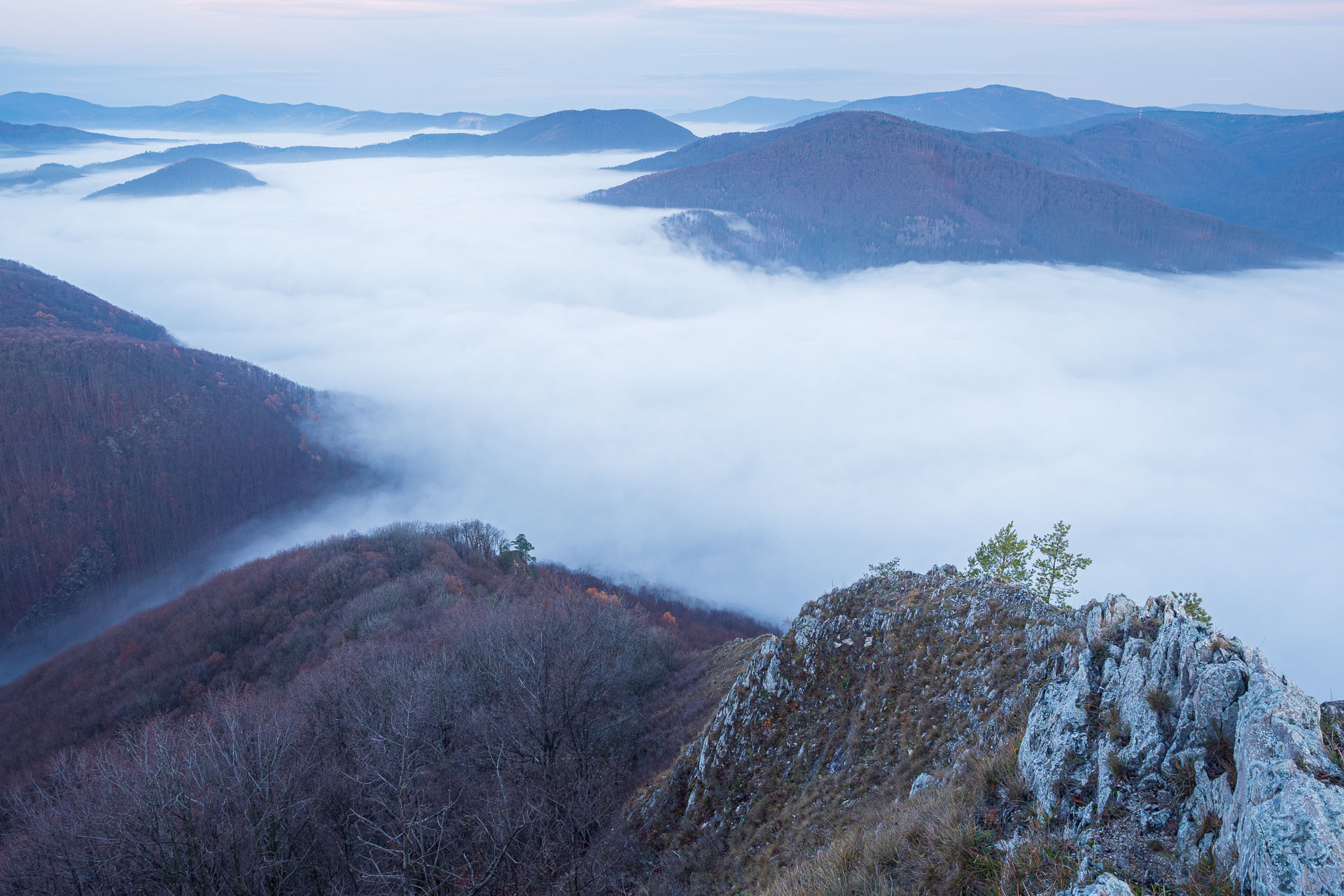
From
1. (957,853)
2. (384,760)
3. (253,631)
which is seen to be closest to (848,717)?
(957,853)

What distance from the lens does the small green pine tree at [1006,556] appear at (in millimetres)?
27875

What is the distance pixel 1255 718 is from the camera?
297 inches

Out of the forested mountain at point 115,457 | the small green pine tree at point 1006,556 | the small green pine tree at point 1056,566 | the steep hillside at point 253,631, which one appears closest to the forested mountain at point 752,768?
the steep hillside at point 253,631

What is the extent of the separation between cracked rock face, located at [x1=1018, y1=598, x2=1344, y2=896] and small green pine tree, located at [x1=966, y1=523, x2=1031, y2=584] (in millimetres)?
17107

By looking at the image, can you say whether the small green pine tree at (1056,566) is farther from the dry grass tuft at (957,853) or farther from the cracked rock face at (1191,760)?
the dry grass tuft at (957,853)

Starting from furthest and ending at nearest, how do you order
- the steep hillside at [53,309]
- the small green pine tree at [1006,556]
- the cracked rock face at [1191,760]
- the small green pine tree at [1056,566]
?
the steep hillside at [53,309] → the small green pine tree at [1006,556] → the small green pine tree at [1056,566] → the cracked rock face at [1191,760]

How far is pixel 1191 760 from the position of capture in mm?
8242

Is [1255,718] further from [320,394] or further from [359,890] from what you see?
[320,394]

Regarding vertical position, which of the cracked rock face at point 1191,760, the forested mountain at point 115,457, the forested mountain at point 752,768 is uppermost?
the cracked rock face at point 1191,760

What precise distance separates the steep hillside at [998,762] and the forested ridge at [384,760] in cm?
438

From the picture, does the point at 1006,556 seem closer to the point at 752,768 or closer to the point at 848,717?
the point at 848,717

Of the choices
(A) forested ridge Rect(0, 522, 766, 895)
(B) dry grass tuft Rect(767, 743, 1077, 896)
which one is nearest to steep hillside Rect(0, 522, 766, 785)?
(A) forested ridge Rect(0, 522, 766, 895)

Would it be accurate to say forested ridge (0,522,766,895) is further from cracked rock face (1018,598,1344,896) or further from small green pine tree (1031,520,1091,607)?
small green pine tree (1031,520,1091,607)

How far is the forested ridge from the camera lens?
17.8m
